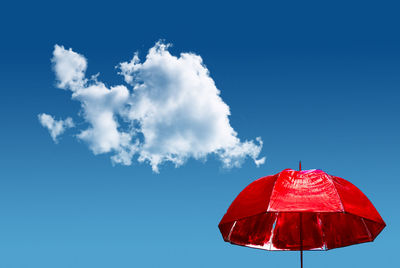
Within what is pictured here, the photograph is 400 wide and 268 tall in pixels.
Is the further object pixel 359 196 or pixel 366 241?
pixel 366 241

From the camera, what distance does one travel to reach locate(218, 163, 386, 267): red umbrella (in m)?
5.55

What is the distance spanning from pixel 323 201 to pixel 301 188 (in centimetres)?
33

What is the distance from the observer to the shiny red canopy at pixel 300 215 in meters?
5.55

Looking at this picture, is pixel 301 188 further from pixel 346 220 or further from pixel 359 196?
pixel 346 220

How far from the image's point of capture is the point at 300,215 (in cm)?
783

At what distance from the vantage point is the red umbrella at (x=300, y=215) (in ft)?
18.2

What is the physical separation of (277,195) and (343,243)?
284 centimetres

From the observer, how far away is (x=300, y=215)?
783 cm

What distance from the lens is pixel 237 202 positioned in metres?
6.32

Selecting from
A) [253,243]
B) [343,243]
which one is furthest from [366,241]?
[253,243]

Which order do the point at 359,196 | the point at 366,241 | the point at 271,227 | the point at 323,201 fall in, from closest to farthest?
the point at 323,201
the point at 359,196
the point at 366,241
the point at 271,227

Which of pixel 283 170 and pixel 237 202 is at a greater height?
pixel 283 170

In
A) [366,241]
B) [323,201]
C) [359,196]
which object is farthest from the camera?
[366,241]

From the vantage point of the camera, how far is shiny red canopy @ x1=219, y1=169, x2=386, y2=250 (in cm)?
555
